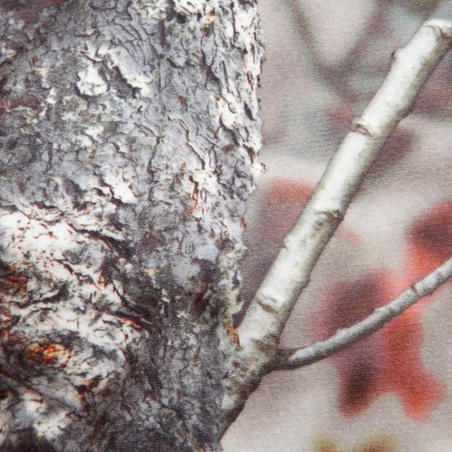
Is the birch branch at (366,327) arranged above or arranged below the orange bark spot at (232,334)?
above

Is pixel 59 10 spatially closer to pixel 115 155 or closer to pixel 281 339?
pixel 115 155

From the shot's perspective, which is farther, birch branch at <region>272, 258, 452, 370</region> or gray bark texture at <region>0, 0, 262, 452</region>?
birch branch at <region>272, 258, 452, 370</region>

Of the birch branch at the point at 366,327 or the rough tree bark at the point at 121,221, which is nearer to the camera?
the rough tree bark at the point at 121,221

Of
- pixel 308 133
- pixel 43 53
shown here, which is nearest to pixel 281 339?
pixel 308 133

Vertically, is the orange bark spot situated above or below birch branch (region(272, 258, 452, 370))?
below

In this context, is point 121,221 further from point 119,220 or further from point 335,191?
point 335,191

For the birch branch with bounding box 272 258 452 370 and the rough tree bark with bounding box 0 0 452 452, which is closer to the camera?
the rough tree bark with bounding box 0 0 452 452

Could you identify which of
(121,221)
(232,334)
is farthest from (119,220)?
(232,334)
